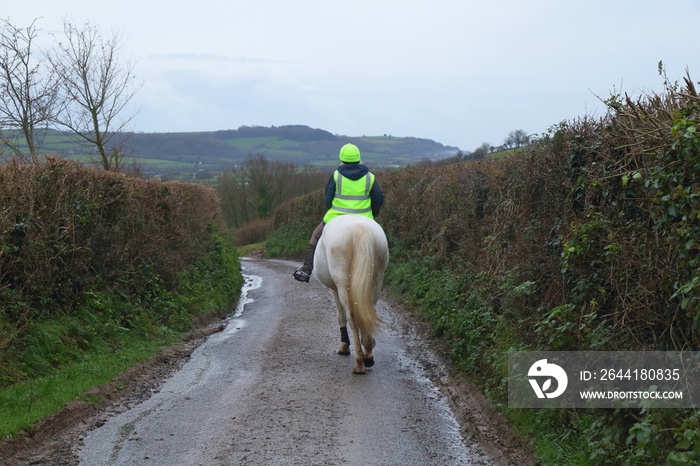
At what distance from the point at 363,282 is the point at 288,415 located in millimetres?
2295

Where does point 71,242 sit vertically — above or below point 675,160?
below

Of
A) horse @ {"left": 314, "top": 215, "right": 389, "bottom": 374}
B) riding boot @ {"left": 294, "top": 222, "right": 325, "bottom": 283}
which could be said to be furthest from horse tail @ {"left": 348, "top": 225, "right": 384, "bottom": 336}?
riding boot @ {"left": 294, "top": 222, "right": 325, "bottom": 283}

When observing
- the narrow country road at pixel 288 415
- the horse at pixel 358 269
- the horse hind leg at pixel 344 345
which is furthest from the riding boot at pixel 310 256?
the narrow country road at pixel 288 415

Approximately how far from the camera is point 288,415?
6906 mm

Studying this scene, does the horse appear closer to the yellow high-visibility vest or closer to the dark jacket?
the yellow high-visibility vest

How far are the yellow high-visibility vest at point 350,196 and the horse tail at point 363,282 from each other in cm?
93

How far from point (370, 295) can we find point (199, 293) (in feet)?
25.3

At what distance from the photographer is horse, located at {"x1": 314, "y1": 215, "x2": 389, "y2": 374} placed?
8656mm

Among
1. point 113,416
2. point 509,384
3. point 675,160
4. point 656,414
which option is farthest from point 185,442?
point 675,160

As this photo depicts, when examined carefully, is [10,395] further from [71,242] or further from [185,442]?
[71,242]

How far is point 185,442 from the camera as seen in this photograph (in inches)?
243

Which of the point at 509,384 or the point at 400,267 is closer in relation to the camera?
the point at 509,384

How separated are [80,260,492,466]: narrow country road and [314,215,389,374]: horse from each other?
563 mm

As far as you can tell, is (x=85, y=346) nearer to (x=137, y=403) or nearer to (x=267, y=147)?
(x=137, y=403)
